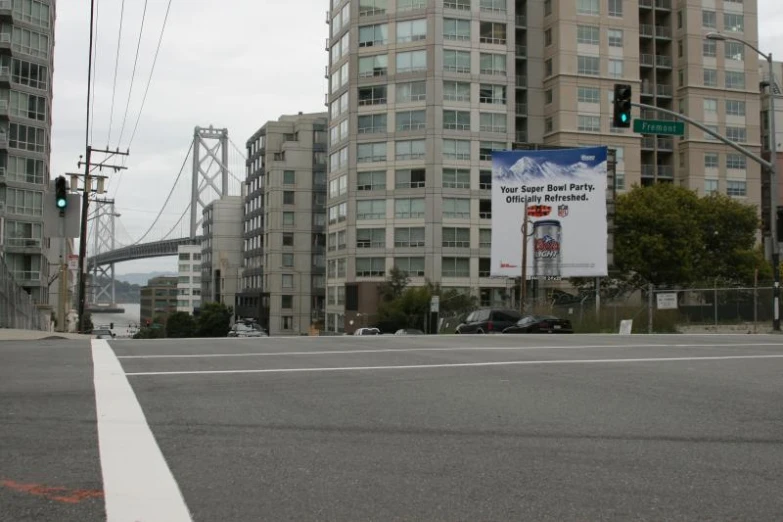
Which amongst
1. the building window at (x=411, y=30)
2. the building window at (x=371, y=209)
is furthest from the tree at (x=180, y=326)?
the building window at (x=411, y=30)

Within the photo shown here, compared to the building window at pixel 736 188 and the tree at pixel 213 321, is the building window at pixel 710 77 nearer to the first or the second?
the building window at pixel 736 188

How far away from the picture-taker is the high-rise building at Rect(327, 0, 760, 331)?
7650cm

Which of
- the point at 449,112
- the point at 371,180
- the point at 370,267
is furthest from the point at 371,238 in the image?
the point at 449,112

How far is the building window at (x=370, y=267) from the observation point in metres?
77.2

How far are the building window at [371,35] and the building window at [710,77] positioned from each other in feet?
117

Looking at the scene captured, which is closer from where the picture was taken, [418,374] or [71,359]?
[418,374]

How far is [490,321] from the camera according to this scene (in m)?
37.1

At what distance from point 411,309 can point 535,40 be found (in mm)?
34348

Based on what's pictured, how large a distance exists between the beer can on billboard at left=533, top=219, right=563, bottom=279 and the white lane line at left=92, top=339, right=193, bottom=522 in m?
37.3

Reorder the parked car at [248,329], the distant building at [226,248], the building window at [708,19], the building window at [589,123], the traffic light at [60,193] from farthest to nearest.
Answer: the distant building at [226,248] → the parked car at [248,329] → the building window at [708,19] → the building window at [589,123] → the traffic light at [60,193]

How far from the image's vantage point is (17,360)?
12477 millimetres

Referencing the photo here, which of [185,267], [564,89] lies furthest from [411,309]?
[185,267]

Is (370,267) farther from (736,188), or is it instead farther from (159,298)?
(159,298)

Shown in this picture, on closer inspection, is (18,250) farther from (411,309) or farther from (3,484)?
(3,484)
